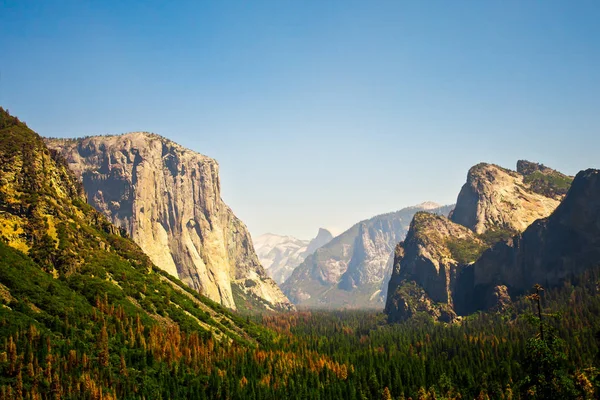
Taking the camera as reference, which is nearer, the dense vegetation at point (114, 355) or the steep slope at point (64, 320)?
the steep slope at point (64, 320)

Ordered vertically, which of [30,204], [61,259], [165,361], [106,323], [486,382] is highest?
[30,204]

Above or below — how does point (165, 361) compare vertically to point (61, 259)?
below

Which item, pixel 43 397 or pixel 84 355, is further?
pixel 84 355

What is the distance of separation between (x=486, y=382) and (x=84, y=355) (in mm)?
128616

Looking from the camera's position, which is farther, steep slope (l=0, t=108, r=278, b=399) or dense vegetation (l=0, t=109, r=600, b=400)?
dense vegetation (l=0, t=109, r=600, b=400)

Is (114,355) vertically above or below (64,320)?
below

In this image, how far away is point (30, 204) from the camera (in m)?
184

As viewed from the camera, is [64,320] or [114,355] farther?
[64,320]

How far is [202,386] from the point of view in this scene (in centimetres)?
15075

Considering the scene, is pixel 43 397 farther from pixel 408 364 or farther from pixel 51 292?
pixel 408 364

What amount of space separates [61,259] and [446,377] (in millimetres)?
141751

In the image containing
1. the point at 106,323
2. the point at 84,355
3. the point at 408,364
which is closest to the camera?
the point at 84,355

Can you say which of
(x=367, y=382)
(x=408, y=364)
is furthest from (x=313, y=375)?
(x=408, y=364)

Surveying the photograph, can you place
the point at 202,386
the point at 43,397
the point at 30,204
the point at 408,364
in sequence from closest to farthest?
the point at 43,397, the point at 202,386, the point at 30,204, the point at 408,364
